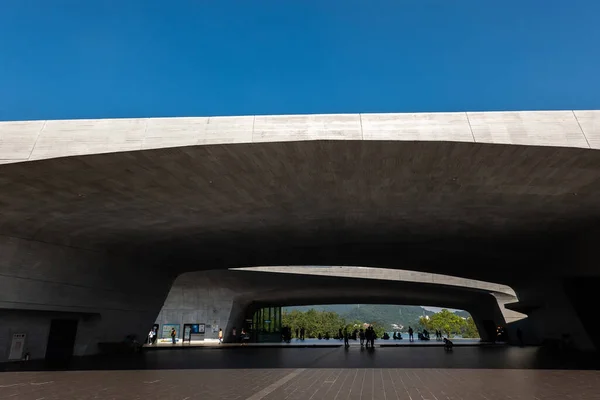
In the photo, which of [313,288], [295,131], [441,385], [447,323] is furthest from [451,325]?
[295,131]

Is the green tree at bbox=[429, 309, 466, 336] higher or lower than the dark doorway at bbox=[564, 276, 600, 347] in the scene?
higher

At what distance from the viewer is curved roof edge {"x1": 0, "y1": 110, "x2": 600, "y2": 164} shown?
30.0 ft

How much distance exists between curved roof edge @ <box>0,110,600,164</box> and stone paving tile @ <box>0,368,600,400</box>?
17.9 feet

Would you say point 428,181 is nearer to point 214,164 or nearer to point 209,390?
point 214,164

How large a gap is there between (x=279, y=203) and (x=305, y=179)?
2397mm

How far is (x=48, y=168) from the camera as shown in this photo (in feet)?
33.2

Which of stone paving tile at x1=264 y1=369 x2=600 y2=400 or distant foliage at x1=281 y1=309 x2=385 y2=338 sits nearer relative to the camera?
stone paving tile at x1=264 y1=369 x2=600 y2=400

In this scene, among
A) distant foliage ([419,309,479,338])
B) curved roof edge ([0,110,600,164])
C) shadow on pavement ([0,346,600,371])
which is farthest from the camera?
distant foliage ([419,309,479,338])

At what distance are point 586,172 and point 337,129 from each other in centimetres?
663

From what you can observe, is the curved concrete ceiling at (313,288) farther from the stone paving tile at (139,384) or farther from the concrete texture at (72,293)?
the stone paving tile at (139,384)

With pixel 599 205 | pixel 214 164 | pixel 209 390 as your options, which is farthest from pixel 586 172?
pixel 209 390

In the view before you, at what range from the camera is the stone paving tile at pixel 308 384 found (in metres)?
8.54

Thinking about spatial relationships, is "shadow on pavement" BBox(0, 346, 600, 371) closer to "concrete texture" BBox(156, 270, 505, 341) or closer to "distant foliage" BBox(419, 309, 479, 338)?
"concrete texture" BBox(156, 270, 505, 341)

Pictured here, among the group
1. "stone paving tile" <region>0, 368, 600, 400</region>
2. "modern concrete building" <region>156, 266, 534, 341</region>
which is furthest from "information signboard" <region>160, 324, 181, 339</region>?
"stone paving tile" <region>0, 368, 600, 400</region>
